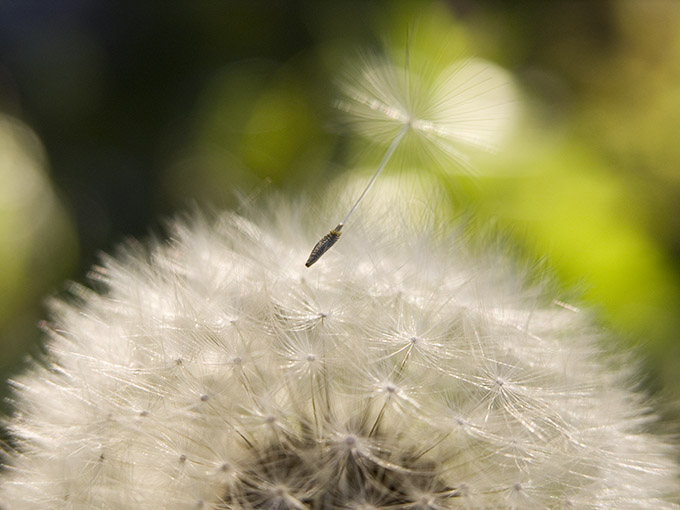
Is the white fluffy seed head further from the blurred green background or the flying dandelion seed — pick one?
the blurred green background

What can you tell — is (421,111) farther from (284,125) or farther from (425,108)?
(284,125)

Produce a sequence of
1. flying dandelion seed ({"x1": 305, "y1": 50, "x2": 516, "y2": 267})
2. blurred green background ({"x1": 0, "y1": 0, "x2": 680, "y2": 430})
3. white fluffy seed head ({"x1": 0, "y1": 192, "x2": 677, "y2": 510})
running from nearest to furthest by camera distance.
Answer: white fluffy seed head ({"x1": 0, "y1": 192, "x2": 677, "y2": 510}) < flying dandelion seed ({"x1": 305, "y1": 50, "x2": 516, "y2": 267}) < blurred green background ({"x1": 0, "y1": 0, "x2": 680, "y2": 430})

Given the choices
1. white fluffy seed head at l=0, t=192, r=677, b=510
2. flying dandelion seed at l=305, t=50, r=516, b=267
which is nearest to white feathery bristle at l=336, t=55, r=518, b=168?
flying dandelion seed at l=305, t=50, r=516, b=267

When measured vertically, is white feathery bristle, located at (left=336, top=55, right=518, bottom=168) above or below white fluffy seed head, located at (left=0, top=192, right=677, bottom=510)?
above

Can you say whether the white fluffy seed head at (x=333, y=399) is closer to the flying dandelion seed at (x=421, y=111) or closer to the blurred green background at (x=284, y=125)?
the flying dandelion seed at (x=421, y=111)

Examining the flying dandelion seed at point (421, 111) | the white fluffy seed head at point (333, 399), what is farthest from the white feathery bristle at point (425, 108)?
the white fluffy seed head at point (333, 399)

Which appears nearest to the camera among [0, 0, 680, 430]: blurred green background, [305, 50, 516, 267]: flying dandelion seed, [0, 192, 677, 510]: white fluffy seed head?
[0, 192, 677, 510]: white fluffy seed head

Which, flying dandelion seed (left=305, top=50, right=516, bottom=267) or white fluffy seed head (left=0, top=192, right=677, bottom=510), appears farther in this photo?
flying dandelion seed (left=305, top=50, right=516, bottom=267)
